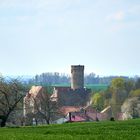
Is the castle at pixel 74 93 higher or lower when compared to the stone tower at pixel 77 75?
lower

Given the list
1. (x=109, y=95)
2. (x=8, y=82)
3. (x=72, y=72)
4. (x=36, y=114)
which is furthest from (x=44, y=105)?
(x=72, y=72)

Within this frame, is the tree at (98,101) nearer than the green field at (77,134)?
No

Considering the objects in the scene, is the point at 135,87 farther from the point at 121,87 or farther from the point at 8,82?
the point at 8,82

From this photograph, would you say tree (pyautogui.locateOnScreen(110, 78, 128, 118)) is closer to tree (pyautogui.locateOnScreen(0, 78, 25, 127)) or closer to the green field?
tree (pyautogui.locateOnScreen(0, 78, 25, 127))

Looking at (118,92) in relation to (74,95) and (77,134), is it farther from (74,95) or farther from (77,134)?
(77,134)

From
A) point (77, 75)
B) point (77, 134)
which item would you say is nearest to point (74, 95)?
point (77, 75)

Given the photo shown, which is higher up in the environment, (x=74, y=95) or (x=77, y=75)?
(x=77, y=75)

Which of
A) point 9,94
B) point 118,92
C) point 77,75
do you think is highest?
Result: point 77,75

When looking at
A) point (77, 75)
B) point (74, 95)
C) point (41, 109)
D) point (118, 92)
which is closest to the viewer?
point (41, 109)

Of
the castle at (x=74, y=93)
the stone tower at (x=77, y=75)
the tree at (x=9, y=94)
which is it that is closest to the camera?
the tree at (x=9, y=94)

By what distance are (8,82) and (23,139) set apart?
144 feet

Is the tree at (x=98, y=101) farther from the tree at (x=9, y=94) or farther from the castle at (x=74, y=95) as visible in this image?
the tree at (x=9, y=94)

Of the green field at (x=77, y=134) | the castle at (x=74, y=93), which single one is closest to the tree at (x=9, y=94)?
the green field at (x=77, y=134)

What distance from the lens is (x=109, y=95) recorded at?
15450 cm
